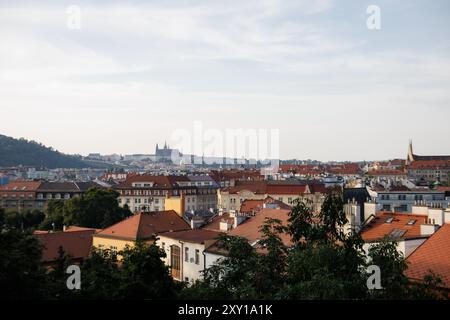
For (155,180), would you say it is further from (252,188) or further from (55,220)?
(55,220)

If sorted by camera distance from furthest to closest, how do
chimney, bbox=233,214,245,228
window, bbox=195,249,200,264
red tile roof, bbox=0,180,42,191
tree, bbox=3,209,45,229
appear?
red tile roof, bbox=0,180,42,191, tree, bbox=3,209,45,229, chimney, bbox=233,214,245,228, window, bbox=195,249,200,264

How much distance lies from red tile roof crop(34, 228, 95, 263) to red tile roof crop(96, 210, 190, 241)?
3.60 ft

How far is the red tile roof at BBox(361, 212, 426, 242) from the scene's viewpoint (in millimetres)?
22312

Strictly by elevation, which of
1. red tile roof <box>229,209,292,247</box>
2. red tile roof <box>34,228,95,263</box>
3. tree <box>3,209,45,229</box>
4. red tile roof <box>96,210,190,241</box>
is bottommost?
tree <box>3,209,45,229</box>

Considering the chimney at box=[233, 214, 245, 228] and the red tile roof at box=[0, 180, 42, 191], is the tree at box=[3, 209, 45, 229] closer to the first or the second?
the red tile roof at box=[0, 180, 42, 191]

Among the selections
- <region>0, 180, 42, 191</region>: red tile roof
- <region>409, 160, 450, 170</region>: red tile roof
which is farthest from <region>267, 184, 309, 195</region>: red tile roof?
<region>409, 160, 450, 170</region>: red tile roof

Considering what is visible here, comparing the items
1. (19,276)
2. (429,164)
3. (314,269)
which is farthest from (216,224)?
(429,164)

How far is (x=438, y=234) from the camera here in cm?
1831

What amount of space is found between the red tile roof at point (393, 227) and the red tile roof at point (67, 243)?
15.9m

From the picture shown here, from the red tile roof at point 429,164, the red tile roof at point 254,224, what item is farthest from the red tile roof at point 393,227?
the red tile roof at point 429,164

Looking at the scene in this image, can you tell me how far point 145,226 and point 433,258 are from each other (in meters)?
19.9

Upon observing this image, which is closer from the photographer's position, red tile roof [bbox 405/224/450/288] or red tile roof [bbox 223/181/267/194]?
red tile roof [bbox 405/224/450/288]

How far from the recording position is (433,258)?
16688 mm

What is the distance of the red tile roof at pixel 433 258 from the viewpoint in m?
15.7
